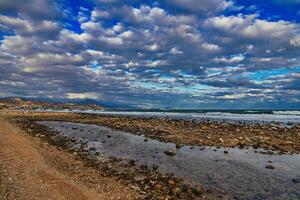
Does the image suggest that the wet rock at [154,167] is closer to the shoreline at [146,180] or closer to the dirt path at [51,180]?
the shoreline at [146,180]

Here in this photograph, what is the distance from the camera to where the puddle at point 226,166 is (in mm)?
16781

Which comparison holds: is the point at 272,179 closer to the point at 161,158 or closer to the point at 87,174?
the point at 161,158

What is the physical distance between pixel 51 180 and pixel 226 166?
1128cm

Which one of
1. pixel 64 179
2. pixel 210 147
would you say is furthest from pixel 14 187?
pixel 210 147

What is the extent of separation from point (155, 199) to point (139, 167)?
653 centimetres

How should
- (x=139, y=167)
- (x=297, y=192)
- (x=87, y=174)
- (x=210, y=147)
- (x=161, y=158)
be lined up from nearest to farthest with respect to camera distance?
(x=297, y=192)
(x=87, y=174)
(x=139, y=167)
(x=161, y=158)
(x=210, y=147)

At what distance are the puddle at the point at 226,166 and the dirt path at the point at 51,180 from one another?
4.38 meters

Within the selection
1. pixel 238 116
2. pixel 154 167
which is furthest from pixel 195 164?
pixel 238 116

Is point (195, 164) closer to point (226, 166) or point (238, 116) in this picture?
point (226, 166)

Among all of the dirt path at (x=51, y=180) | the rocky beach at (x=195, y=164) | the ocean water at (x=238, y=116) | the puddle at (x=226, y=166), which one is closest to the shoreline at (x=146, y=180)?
the rocky beach at (x=195, y=164)

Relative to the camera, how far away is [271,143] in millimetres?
32250

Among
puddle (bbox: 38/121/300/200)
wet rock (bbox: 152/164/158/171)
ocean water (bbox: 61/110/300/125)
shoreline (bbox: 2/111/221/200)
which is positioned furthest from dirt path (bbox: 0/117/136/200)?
ocean water (bbox: 61/110/300/125)

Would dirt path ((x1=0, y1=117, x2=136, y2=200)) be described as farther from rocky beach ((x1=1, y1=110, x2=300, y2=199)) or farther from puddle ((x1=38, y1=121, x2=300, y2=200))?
puddle ((x1=38, y1=121, x2=300, y2=200))

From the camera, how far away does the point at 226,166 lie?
71.7ft
